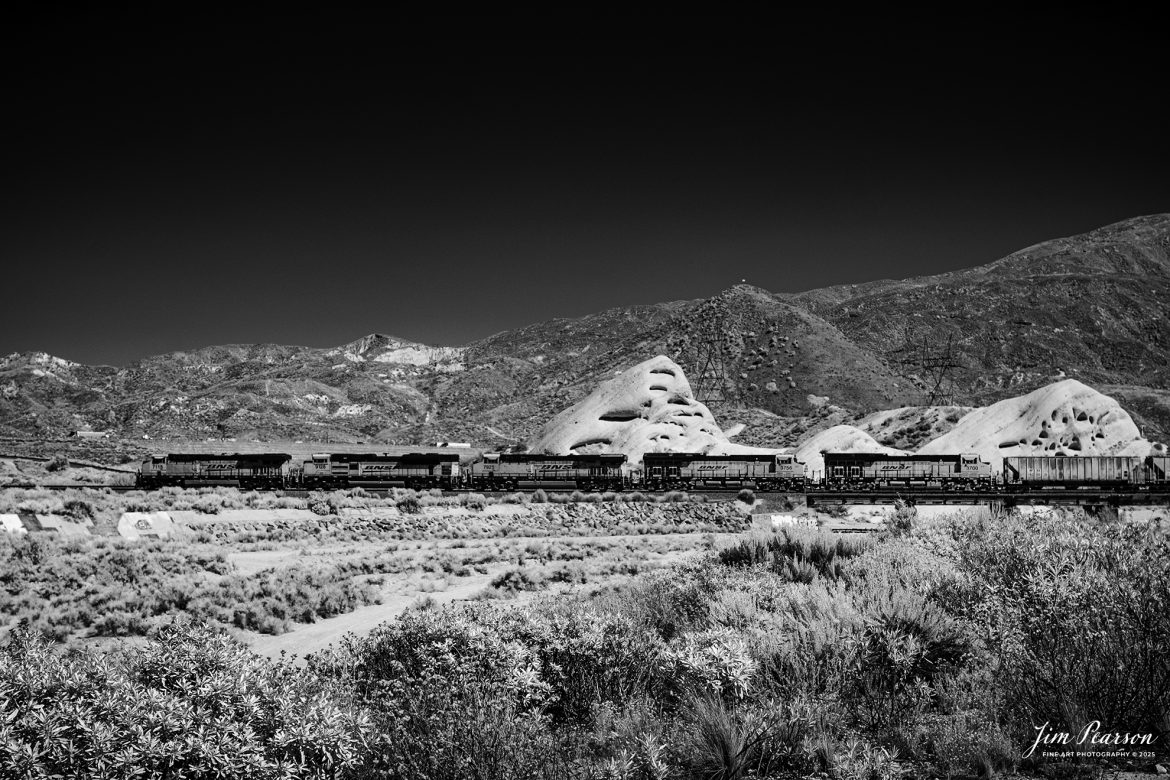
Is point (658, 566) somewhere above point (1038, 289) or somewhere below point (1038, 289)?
below

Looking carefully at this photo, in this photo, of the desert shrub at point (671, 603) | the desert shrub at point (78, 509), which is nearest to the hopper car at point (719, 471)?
the desert shrub at point (78, 509)

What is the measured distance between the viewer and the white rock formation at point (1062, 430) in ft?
180

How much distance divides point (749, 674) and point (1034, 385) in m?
124

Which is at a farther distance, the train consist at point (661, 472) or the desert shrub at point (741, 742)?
the train consist at point (661, 472)

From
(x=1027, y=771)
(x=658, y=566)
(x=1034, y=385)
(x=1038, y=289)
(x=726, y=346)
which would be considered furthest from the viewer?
(x=1038, y=289)

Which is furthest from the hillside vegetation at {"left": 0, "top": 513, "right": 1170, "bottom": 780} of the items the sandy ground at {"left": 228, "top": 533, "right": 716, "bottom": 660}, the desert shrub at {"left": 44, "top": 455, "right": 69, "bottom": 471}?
the desert shrub at {"left": 44, "top": 455, "right": 69, "bottom": 471}

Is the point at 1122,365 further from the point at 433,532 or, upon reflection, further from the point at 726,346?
the point at 433,532

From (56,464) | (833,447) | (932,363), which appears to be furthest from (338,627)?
(932,363)

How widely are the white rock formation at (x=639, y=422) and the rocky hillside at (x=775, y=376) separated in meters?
28.2

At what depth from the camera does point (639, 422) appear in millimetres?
61719

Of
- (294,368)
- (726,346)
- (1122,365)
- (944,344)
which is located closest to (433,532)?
(726,346)

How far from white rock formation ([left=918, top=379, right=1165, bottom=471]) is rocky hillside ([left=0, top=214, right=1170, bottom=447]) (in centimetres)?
3223

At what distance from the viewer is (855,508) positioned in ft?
152
